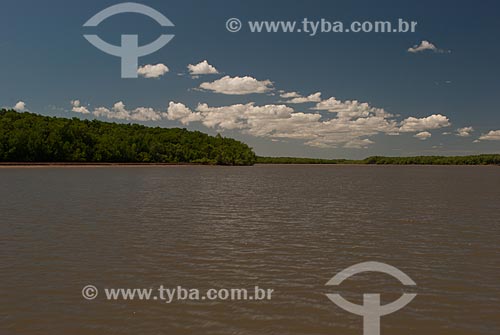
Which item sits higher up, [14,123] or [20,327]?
[14,123]

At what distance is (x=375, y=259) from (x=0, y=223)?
1981 centimetres

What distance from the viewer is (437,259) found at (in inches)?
625

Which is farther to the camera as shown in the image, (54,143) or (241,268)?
(54,143)

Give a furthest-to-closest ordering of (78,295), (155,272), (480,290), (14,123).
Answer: (14,123), (155,272), (480,290), (78,295)

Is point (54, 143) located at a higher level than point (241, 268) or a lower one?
higher

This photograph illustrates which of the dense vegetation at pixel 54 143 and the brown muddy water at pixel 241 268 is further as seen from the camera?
the dense vegetation at pixel 54 143

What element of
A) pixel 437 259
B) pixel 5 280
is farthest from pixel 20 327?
pixel 437 259

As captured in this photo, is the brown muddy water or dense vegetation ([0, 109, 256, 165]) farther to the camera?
dense vegetation ([0, 109, 256, 165])

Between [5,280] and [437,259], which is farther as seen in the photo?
[437,259]

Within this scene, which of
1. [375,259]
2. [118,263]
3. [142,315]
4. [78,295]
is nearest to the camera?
[142,315]

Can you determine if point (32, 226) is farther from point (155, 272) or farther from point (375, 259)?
point (375, 259)

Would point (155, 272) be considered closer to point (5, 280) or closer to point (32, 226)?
point (5, 280)

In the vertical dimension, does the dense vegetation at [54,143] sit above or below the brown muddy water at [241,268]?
above

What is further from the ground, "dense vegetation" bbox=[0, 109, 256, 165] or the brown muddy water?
"dense vegetation" bbox=[0, 109, 256, 165]
